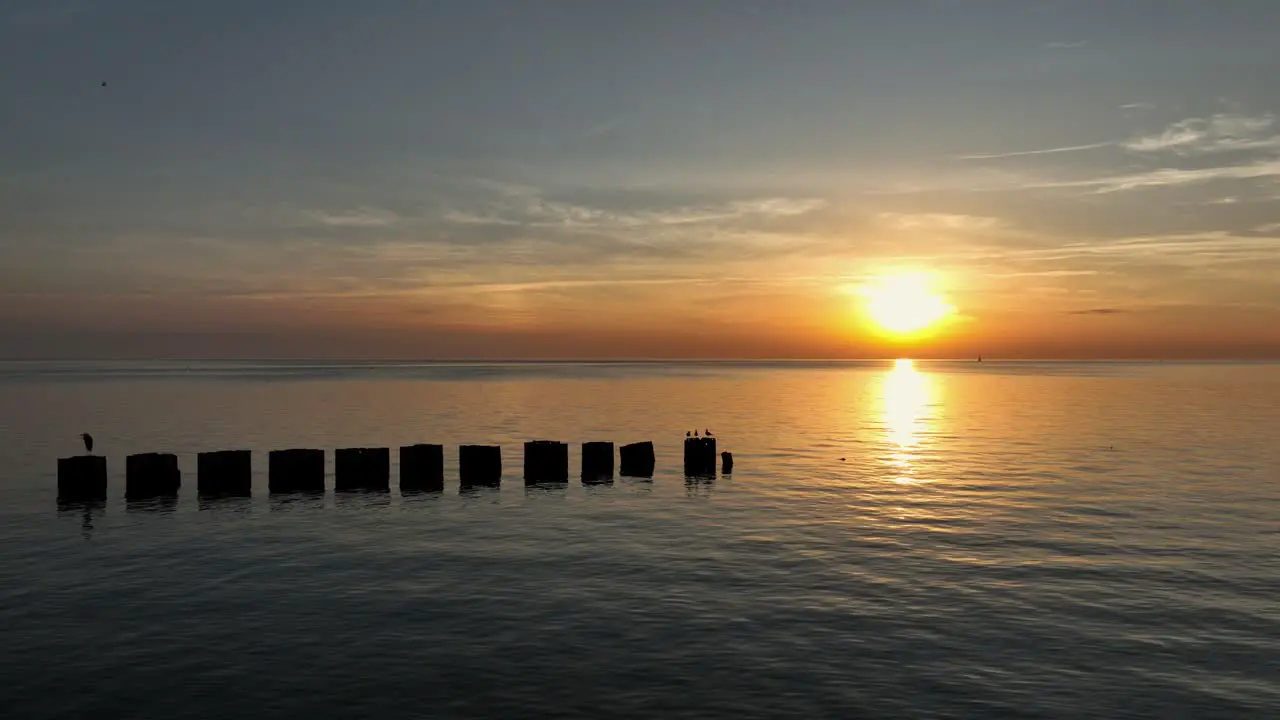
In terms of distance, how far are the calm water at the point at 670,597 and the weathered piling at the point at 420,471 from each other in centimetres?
82

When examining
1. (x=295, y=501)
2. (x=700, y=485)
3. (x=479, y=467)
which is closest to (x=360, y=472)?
(x=295, y=501)

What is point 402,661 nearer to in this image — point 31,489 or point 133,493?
point 133,493

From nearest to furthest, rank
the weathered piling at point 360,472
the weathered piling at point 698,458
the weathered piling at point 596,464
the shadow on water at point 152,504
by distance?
the shadow on water at point 152,504, the weathered piling at point 360,472, the weathered piling at point 596,464, the weathered piling at point 698,458

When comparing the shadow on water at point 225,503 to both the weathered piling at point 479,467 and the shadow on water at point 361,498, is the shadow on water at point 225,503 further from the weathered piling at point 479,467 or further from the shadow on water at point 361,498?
the weathered piling at point 479,467

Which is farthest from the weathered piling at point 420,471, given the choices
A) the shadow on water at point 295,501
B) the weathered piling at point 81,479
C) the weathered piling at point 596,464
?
the weathered piling at point 81,479

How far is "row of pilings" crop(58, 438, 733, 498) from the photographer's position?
30797 mm

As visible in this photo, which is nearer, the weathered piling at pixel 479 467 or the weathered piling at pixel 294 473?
the weathered piling at pixel 294 473

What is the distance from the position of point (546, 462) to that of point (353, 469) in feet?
23.4

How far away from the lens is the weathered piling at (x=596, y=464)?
3634 centimetres

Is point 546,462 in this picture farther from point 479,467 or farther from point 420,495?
point 420,495

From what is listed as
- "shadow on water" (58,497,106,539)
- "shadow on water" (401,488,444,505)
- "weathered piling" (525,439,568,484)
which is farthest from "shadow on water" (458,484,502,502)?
"shadow on water" (58,497,106,539)

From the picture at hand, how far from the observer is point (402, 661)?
14.7 m

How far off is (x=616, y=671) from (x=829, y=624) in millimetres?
4613

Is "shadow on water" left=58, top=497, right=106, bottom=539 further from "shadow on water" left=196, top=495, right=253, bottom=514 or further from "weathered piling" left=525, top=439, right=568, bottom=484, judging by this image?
"weathered piling" left=525, top=439, right=568, bottom=484
